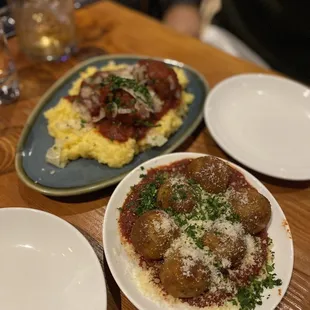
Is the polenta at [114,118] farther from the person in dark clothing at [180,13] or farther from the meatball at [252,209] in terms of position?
the person in dark clothing at [180,13]

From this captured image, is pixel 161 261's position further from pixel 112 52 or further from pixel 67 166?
pixel 112 52

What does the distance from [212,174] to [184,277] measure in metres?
0.43

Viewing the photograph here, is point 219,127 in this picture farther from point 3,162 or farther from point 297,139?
point 3,162

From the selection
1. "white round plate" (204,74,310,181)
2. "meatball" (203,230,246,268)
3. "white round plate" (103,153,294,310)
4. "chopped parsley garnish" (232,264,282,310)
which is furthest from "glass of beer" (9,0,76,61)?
"chopped parsley garnish" (232,264,282,310)

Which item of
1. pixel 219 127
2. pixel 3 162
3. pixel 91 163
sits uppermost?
pixel 219 127

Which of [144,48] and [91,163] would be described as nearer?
[91,163]

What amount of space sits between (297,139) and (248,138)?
0.23m

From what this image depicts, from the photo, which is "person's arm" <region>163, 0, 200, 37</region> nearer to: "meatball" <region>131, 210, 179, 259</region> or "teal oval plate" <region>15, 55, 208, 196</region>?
"teal oval plate" <region>15, 55, 208, 196</region>

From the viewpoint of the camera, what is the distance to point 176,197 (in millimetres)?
1406

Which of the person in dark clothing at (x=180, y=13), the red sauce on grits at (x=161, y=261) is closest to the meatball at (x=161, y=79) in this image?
the red sauce on grits at (x=161, y=261)

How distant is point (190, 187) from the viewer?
1463 millimetres

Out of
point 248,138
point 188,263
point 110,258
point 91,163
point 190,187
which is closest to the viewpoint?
point 188,263

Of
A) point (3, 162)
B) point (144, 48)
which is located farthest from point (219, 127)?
point (3, 162)

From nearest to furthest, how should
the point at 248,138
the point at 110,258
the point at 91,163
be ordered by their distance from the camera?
the point at 110,258
the point at 91,163
the point at 248,138
